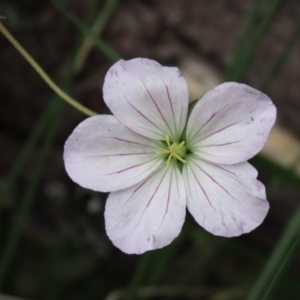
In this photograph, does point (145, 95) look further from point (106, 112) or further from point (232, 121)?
point (106, 112)

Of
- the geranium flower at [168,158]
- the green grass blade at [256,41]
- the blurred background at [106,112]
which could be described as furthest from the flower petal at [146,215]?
the blurred background at [106,112]

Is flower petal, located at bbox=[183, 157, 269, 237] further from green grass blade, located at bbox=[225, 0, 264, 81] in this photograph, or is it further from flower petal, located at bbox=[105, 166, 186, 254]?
green grass blade, located at bbox=[225, 0, 264, 81]

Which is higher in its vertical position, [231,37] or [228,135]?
[231,37]

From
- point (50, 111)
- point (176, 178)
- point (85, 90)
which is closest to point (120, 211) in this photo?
point (176, 178)

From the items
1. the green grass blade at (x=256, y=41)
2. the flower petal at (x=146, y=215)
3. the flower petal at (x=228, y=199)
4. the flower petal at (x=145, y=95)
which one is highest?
the green grass blade at (x=256, y=41)

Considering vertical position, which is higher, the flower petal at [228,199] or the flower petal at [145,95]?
the flower petal at [145,95]

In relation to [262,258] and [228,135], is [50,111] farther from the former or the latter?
[262,258]

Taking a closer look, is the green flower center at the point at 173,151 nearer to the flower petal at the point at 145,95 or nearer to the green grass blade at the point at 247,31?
the flower petal at the point at 145,95

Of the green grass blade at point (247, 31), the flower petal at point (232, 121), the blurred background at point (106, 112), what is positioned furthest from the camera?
the blurred background at point (106, 112)
